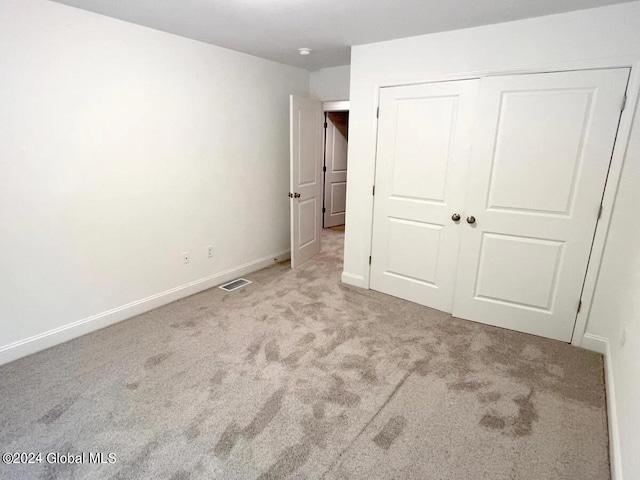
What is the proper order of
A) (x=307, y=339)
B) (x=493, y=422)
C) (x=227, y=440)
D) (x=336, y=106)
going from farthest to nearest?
(x=336, y=106), (x=307, y=339), (x=493, y=422), (x=227, y=440)

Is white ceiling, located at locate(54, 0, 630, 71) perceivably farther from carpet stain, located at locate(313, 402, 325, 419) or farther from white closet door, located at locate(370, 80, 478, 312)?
carpet stain, located at locate(313, 402, 325, 419)

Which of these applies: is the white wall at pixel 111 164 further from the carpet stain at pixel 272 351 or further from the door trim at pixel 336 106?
the carpet stain at pixel 272 351

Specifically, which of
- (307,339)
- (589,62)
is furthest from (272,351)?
(589,62)

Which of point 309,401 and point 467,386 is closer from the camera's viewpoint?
point 309,401

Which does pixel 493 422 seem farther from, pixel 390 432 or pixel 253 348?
pixel 253 348

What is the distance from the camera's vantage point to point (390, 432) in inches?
72.3

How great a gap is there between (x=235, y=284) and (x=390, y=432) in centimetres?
242

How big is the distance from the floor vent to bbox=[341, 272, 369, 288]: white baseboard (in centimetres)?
106

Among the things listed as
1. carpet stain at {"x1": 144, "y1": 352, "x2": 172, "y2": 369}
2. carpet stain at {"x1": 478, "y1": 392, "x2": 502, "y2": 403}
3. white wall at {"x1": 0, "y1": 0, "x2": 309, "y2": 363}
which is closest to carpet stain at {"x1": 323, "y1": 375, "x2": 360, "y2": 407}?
carpet stain at {"x1": 478, "y1": 392, "x2": 502, "y2": 403}

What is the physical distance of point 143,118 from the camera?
2.90 meters

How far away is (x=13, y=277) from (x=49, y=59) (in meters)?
1.48

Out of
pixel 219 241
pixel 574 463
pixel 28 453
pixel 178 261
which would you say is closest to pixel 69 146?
pixel 178 261

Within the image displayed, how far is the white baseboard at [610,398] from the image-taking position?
1.62 metres

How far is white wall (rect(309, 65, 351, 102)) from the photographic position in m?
4.25
